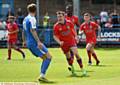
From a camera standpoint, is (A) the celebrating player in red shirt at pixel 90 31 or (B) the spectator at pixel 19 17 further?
(B) the spectator at pixel 19 17

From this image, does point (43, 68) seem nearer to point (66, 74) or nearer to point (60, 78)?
point (60, 78)

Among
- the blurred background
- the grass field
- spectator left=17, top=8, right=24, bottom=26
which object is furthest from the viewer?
spectator left=17, top=8, right=24, bottom=26

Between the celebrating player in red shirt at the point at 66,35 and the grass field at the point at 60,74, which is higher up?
the celebrating player in red shirt at the point at 66,35

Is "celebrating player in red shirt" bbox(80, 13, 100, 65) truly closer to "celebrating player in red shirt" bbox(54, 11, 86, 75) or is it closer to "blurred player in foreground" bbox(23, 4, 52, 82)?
"celebrating player in red shirt" bbox(54, 11, 86, 75)

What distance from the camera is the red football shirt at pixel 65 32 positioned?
52.3 ft

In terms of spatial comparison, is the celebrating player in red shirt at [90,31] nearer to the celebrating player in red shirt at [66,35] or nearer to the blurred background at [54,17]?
the celebrating player in red shirt at [66,35]

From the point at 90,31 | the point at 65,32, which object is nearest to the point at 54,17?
the point at 90,31

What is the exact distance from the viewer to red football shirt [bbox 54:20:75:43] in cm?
1593

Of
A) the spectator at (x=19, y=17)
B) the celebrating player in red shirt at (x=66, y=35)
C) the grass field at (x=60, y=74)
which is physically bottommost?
the grass field at (x=60, y=74)

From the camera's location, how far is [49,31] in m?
31.5

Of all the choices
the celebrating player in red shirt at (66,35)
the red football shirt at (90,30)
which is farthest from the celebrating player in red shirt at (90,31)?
the celebrating player in red shirt at (66,35)

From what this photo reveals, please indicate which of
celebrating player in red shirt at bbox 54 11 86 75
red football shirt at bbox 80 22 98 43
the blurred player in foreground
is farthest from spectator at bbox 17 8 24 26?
the blurred player in foreground

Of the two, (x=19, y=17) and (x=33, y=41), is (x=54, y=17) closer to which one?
(x=19, y=17)

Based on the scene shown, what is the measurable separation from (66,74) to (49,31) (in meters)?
15.5
